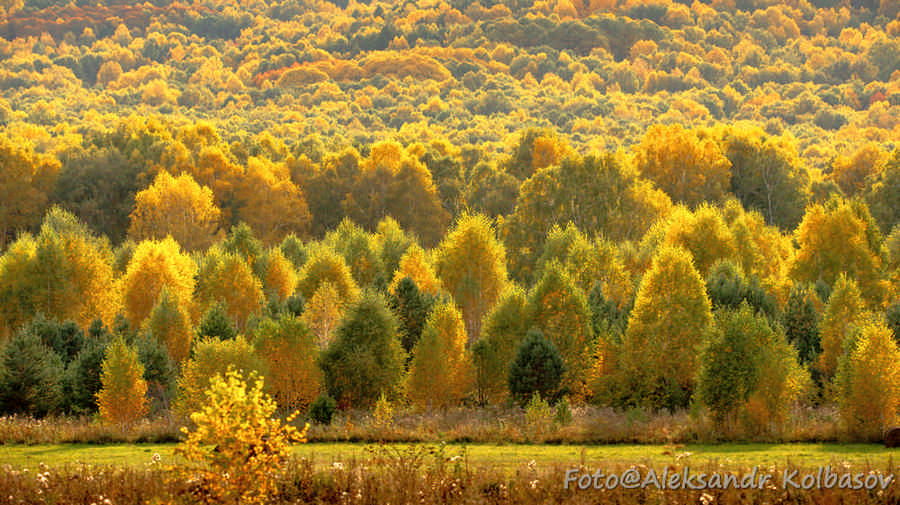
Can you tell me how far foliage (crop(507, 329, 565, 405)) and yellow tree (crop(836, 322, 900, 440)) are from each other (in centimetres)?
1386

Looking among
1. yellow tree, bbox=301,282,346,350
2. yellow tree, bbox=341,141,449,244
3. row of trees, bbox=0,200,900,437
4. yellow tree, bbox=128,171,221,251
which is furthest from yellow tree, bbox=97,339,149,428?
yellow tree, bbox=341,141,449,244

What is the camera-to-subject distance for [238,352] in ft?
147

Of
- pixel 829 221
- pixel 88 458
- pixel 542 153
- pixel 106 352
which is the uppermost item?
pixel 542 153

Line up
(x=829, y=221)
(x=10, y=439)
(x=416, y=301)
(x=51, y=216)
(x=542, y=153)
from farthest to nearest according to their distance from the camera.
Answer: (x=542, y=153) < (x=51, y=216) < (x=829, y=221) < (x=416, y=301) < (x=10, y=439)

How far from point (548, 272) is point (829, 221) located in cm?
2600

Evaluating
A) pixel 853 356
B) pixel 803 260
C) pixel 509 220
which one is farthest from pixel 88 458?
pixel 509 220

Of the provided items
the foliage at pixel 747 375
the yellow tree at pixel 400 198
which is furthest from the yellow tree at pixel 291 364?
the yellow tree at pixel 400 198

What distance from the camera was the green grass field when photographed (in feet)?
94.7

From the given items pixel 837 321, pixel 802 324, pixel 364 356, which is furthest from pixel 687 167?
pixel 364 356

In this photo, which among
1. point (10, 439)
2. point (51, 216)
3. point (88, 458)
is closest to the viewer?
point (88, 458)

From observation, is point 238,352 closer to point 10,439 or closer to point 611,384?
point 10,439

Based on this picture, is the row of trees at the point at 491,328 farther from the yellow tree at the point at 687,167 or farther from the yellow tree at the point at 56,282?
the yellow tree at the point at 687,167

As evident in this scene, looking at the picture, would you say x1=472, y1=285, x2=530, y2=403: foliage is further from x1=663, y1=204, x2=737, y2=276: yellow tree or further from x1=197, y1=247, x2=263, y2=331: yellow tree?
x1=197, y1=247, x2=263, y2=331: yellow tree

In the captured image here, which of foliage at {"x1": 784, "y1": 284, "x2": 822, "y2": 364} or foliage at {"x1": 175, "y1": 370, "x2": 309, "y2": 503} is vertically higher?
foliage at {"x1": 784, "y1": 284, "x2": 822, "y2": 364}
